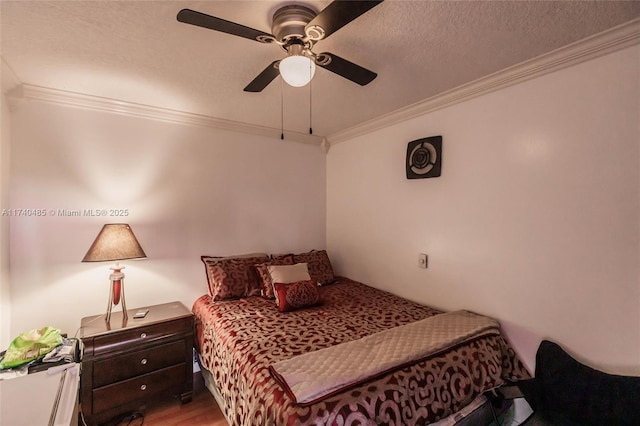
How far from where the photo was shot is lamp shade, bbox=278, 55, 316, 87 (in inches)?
48.9

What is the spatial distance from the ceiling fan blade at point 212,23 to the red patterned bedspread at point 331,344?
4.92ft

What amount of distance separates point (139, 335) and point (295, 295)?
110cm

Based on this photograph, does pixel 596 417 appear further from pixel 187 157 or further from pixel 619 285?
pixel 187 157

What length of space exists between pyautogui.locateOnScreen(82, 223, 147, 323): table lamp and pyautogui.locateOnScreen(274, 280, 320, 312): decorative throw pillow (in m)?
1.05

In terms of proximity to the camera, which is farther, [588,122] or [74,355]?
[74,355]

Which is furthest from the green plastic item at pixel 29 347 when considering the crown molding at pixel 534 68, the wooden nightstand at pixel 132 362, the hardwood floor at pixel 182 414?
the crown molding at pixel 534 68

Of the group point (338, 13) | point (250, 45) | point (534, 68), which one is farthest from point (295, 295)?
point (534, 68)

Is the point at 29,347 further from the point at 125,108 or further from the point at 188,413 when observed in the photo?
the point at 125,108

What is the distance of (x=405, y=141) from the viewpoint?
8.21ft

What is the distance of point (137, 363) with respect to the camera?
1.93 m

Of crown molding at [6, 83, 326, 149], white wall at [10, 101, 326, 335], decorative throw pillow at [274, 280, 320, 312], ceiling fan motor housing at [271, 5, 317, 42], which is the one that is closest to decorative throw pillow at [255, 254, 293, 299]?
decorative throw pillow at [274, 280, 320, 312]

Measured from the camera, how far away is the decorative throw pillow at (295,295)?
2135 millimetres

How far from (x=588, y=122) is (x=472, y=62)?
0.70 m

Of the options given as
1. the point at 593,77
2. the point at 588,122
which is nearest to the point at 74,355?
the point at 588,122
